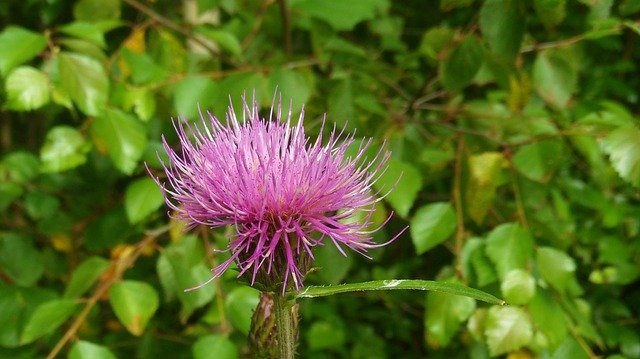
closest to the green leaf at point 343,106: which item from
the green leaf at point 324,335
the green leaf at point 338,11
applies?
the green leaf at point 338,11

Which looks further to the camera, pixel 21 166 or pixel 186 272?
pixel 21 166

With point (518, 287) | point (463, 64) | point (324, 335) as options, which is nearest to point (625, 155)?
point (518, 287)

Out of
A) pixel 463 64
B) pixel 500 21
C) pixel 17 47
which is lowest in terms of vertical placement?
pixel 463 64

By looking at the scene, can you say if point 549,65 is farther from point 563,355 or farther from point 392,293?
point 392,293

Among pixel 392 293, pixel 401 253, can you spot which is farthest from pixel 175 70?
pixel 401 253

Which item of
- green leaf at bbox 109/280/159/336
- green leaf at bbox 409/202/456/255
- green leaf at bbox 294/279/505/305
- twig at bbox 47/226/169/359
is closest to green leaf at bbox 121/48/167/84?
twig at bbox 47/226/169/359

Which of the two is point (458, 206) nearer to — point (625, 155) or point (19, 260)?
point (625, 155)

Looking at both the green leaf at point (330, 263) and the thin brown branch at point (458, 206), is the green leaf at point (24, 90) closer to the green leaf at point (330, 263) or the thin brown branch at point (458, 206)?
the green leaf at point (330, 263)
